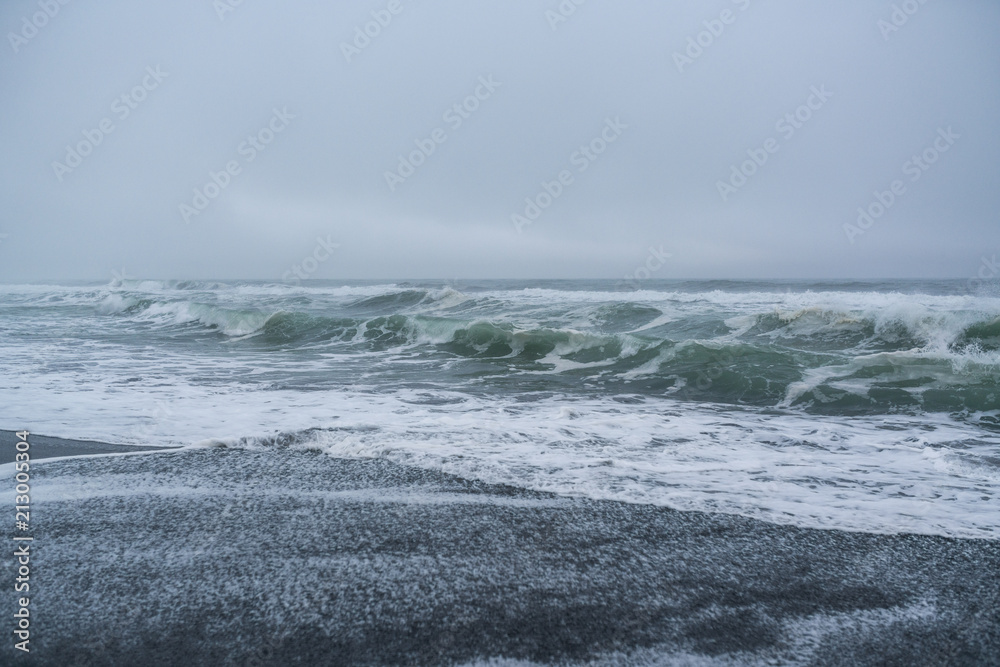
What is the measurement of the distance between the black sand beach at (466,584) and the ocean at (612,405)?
0.38 meters

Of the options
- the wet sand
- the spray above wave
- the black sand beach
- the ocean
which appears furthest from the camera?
the spray above wave

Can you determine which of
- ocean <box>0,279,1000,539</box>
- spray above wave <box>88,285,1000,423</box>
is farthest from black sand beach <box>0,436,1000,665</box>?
spray above wave <box>88,285,1000,423</box>

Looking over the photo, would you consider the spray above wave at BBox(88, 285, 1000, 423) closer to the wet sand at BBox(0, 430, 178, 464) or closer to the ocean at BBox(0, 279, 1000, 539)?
the ocean at BBox(0, 279, 1000, 539)

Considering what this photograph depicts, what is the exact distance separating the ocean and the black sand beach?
0.38 meters

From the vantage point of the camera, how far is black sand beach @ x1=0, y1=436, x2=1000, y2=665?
64.2 inches

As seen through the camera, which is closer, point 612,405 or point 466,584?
point 466,584

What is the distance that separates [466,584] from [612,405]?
162 inches

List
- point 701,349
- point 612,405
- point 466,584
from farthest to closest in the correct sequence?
point 701,349, point 612,405, point 466,584

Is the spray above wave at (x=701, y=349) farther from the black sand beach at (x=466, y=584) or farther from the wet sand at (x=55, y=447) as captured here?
the black sand beach at (x=466, y=584)

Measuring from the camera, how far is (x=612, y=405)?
5.85 metres

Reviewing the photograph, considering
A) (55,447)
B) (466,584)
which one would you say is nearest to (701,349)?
(466,584)

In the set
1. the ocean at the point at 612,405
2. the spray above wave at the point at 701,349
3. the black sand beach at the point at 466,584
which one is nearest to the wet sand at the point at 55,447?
the ocean at the point at 612,405

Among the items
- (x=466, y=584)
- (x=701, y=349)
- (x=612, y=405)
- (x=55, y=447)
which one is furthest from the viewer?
(x=701, y=349)

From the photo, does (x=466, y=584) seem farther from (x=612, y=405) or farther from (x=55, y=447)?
(x=612, y=405)
